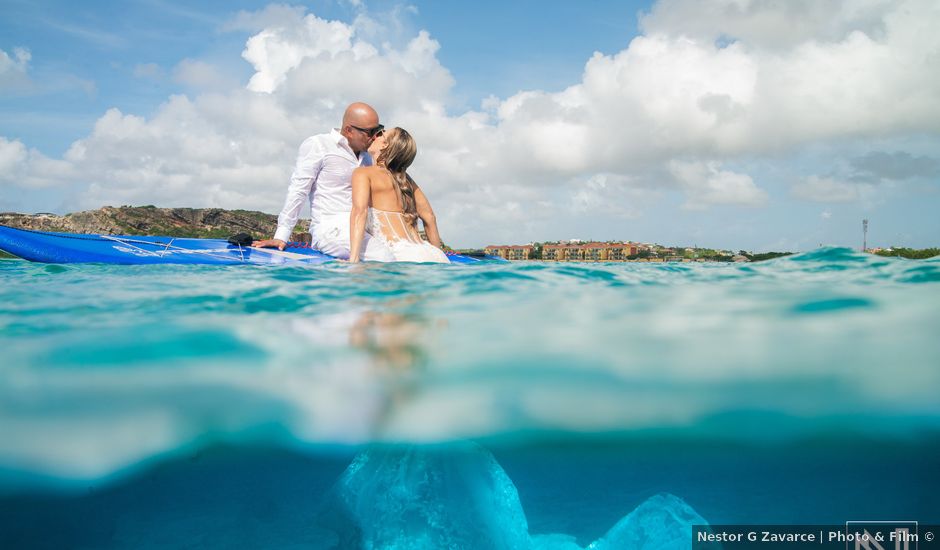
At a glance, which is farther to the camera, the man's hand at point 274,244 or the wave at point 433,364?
the man's hand at point 274,244

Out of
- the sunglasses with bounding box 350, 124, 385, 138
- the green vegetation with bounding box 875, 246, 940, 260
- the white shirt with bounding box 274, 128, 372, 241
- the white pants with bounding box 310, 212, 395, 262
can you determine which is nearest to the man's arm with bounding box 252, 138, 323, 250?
the white shirt with bounding box 274, 128, 372, 241

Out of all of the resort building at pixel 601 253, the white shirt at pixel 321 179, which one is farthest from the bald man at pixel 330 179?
the resort building at pixel 601 253

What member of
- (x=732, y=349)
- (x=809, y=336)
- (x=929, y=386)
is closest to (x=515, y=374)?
(x=732, y=349)

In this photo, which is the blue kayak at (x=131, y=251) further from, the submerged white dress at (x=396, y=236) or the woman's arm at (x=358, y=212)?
the woman's arm at (x=358, y=212)

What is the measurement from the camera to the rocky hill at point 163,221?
31.9m

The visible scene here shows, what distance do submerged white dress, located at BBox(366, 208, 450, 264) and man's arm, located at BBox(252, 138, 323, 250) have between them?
1891 mm

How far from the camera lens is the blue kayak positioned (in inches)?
303

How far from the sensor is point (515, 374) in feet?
10.7

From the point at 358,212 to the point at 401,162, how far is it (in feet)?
3.47

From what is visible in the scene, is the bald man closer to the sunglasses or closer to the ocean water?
the sunglasses

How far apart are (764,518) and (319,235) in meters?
13.0

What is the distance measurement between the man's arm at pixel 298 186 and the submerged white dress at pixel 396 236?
1891mm

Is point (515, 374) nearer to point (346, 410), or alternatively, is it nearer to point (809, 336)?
point (346, 410)

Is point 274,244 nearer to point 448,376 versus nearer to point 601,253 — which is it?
point 448,376
